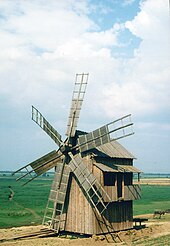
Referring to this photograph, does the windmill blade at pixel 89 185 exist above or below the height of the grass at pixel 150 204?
above

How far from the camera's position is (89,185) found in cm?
2545

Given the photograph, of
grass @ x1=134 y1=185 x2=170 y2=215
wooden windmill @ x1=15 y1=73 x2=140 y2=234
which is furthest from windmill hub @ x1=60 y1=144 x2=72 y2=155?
grass @ x1=134 y1=185 x2=170 y2=215

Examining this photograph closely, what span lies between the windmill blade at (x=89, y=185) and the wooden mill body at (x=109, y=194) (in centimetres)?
52

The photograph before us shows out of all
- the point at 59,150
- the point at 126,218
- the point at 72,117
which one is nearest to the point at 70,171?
the point at 59,150

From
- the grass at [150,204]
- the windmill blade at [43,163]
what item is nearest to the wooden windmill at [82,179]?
the windmill blade at [43,163]

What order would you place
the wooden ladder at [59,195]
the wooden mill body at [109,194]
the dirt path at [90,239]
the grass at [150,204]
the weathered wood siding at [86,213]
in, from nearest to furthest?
the dirt path at [90,239] < the weathered wood siding at [86,213] < the wooden mill body at [109,194] < the wooden ladder at [59,195] < the grass at [150,204]

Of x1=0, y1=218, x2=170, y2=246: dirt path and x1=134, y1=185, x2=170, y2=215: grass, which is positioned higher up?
x1=134, y1=185, x2=170, y2=215: grass

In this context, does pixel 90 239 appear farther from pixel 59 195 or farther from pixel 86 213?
pixel 59 195

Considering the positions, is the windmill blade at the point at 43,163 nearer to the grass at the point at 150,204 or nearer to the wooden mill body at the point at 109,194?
the wooden mill body at the point at 109,194

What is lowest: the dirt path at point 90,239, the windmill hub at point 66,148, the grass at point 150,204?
the dirt path at point 90,239

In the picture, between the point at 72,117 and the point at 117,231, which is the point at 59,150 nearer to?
the point at 72,117

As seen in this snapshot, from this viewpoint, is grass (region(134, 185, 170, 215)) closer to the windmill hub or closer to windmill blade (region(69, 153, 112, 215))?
windmill blade (region(69, 153, 112, 215))

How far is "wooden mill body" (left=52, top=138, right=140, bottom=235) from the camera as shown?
26.5 m

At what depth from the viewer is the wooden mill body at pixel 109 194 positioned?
26.5m
